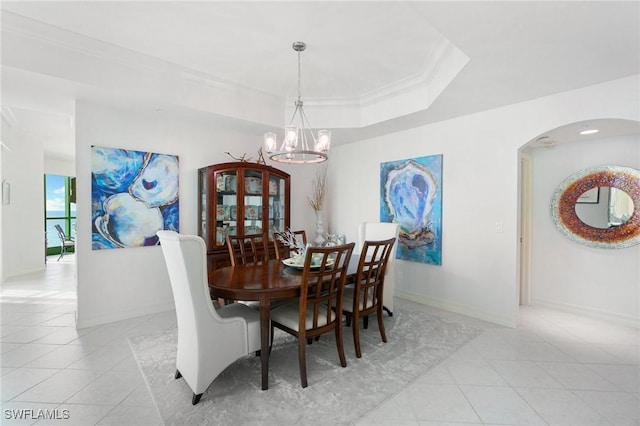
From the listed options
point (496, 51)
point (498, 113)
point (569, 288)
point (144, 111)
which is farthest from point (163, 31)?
point (569, 288)

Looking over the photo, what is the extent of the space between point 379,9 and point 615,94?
2205mm

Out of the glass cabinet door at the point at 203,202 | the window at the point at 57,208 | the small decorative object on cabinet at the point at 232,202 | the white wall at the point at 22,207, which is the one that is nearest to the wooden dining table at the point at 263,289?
the small decorative object on cabinet at the point at 232,202

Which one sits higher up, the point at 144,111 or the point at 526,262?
the point at 144,111

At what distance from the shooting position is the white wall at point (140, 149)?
318 centimetres

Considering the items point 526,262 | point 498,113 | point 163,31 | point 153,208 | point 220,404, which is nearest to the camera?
point 220,404

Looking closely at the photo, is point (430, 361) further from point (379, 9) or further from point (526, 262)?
point (379, 9)

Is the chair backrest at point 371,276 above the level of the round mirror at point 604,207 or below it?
below

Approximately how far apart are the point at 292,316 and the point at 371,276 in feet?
2.75

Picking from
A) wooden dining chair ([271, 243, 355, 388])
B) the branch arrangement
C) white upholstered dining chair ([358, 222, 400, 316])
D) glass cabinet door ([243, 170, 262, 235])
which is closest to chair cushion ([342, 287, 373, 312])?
wooden dining chair ([271, 243, 355, 388])

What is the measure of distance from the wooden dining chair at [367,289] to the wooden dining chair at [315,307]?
0.18 m

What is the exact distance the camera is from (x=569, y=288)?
147 inches

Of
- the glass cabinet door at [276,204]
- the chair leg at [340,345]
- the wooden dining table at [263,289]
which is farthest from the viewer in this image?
the glass cabinet door at [276,204]

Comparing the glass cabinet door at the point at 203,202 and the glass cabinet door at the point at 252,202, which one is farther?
the glass cabinet door at the point at 252,202

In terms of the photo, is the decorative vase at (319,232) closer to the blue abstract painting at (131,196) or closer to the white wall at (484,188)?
the white wall at (484,188)
